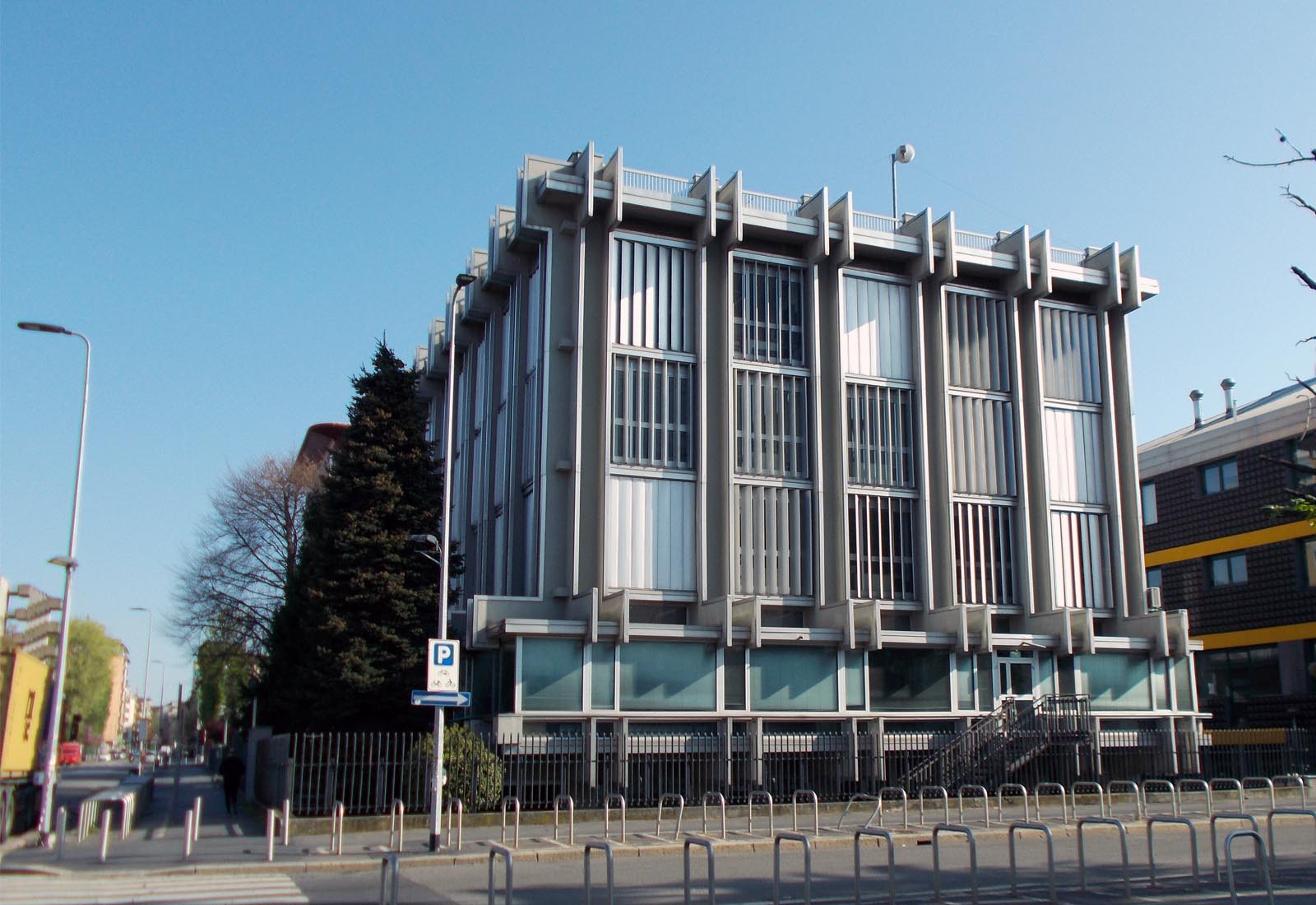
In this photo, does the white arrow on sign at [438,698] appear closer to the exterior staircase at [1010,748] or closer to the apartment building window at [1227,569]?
the exterior staircase at [1010,748]

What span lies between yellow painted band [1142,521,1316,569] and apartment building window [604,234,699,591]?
2127cm

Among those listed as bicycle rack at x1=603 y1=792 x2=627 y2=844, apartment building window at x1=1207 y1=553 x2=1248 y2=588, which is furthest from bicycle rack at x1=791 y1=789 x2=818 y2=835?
apartment building window at x1=1207 y1=553 x2=1248 y2=588

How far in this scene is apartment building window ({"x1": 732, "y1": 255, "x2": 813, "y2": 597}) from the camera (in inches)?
1411

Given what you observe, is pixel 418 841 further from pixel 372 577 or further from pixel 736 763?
pixel 736 763

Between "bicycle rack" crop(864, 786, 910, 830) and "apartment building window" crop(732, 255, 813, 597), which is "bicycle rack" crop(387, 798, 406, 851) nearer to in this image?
"bicycle rack" crop(864, 786, 910, 830)

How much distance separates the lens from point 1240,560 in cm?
4856

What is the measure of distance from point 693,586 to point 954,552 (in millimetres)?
9104

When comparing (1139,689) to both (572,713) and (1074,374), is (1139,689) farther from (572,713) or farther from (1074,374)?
(572,713)

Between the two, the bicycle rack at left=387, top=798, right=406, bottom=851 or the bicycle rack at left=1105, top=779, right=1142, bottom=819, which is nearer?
the bicycle rack at left=387, top=798, right=406, bottom=851

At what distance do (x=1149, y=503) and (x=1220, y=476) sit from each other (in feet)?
14.0

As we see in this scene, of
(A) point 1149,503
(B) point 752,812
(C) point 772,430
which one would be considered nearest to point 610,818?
(B) point 752,812

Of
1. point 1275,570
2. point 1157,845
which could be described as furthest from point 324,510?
point 1275,570

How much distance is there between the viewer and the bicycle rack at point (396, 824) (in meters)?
20.3

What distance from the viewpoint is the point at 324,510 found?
1308 inches
